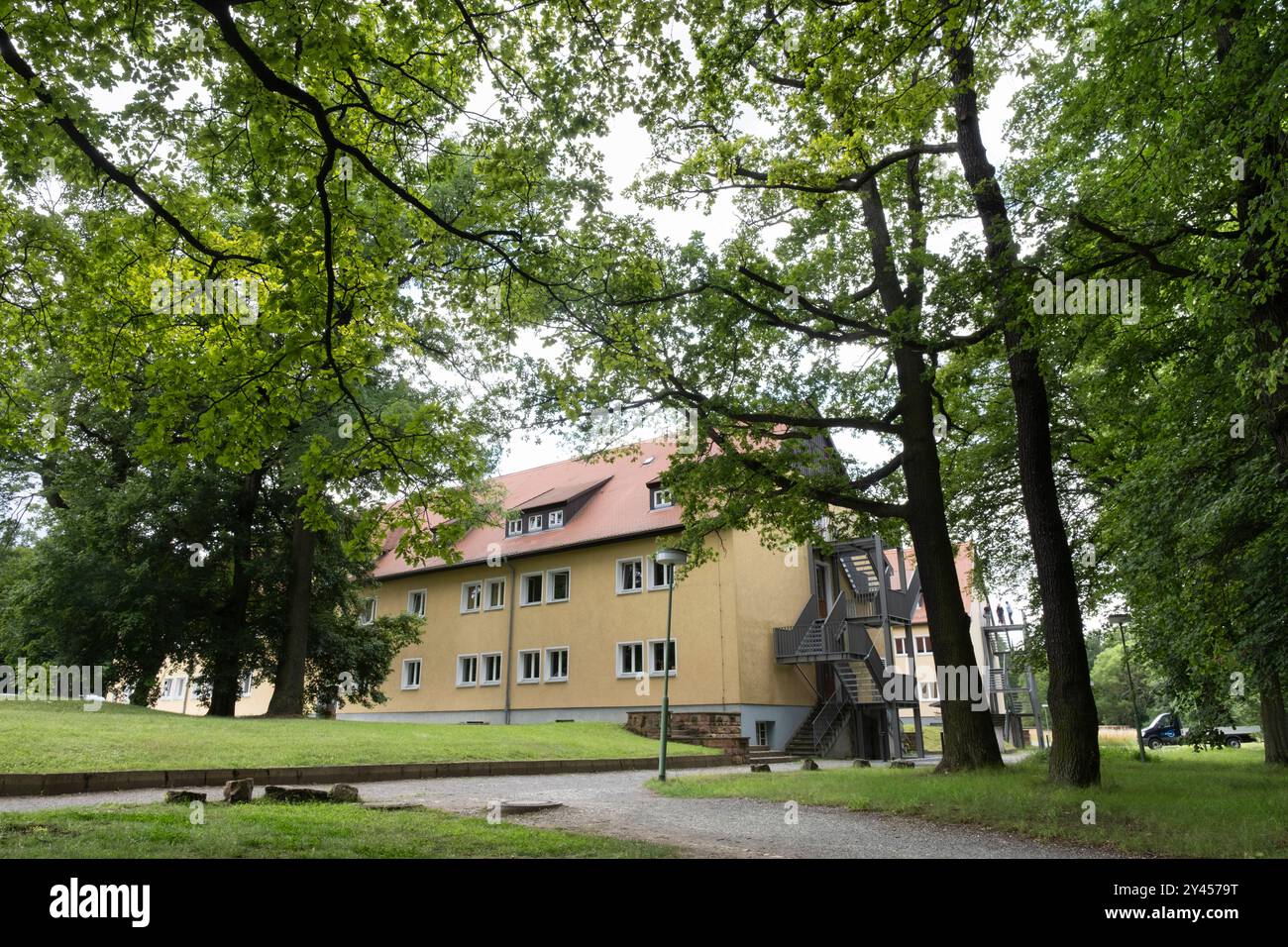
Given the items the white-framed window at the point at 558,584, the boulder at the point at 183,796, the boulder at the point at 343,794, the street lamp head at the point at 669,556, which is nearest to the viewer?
the boulder at the point at 183,796

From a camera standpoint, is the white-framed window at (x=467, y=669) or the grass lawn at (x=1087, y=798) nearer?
the grass lawn at (x=1087, y=798)

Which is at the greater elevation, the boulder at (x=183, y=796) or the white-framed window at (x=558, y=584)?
the white-framed window at (x=558, y=584)

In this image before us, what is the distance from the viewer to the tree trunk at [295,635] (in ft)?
81.1

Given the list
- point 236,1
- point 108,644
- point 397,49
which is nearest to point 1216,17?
point 397,49

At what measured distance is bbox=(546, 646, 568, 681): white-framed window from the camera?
3180 cm

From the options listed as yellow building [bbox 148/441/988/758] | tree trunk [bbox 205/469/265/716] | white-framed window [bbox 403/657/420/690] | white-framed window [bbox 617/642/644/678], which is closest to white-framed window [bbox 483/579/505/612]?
yellow building [bbox 148/441/988/758]

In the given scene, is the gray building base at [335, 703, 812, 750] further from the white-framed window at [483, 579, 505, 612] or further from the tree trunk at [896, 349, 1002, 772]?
the tree trunk at [896, 349, 1002, 772]

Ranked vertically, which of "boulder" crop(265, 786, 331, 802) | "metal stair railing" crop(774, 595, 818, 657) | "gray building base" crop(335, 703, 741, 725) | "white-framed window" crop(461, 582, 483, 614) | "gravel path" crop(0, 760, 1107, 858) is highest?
"white-framed window" crop(461, 582, 483, 614)

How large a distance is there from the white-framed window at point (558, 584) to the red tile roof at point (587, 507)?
1.23 metres

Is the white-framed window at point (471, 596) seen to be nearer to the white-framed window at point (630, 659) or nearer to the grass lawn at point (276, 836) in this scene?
the white-framed window at point (630, 659)

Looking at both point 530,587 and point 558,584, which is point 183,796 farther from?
point 530,587

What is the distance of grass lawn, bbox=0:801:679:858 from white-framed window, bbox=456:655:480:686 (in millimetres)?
26501

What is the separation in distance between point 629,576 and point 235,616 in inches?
516

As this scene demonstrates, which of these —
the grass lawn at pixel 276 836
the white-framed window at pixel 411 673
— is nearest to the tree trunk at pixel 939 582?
the grass lawn at pixel 276 836
